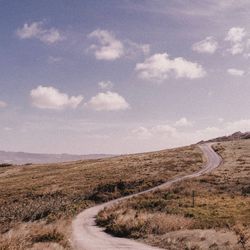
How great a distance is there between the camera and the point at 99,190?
63.9 metres

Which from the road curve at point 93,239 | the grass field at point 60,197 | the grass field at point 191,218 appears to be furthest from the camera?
the grass field at point 191,218

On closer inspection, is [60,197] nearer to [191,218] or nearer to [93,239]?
[191,218]

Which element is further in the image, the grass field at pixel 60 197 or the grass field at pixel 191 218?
the grass field at pixel 191 218

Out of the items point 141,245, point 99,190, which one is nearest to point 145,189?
point 99,190

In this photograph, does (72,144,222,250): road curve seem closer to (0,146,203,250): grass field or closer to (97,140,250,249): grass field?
(0,146,203,250): grass field

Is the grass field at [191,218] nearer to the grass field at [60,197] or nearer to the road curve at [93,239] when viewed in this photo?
the road curve at [93,239]

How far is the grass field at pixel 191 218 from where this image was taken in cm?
2458

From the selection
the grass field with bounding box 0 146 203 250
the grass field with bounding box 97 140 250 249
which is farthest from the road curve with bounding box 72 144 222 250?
the grass field with bounding box 97 140 250 249

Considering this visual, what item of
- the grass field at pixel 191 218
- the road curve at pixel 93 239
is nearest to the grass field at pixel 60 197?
the road curve at pixel 93 239

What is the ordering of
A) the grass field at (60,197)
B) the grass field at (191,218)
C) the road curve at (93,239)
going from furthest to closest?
1. the grass field at (191,218)
2. the road curve at (93,239)
3. the grass field at (60,197)

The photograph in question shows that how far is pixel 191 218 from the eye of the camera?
33.5m

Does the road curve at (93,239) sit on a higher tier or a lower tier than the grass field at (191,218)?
lower

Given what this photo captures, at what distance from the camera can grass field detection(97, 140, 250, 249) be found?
2458 cm

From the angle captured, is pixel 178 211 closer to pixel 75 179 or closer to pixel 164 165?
pixel 75 179
